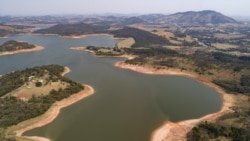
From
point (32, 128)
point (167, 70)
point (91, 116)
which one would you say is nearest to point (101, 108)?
point (91, 116)

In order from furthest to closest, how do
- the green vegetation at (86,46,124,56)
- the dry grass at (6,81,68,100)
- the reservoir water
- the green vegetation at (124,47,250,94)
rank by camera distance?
the green vegetation at (86,46,124,56) → the green vegetation at (124,47,250,94) → the dry grass at (6,81,68,100) → the reservoir water

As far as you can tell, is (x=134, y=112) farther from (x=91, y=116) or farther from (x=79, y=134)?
(x=79, y=134)

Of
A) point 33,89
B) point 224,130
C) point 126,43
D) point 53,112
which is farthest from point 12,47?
point 224,130

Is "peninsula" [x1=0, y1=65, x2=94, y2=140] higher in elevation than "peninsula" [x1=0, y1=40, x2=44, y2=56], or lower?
higher

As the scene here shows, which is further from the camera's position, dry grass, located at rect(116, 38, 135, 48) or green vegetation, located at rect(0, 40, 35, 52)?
dry grass, located at rect(116, 38, 135, 48)

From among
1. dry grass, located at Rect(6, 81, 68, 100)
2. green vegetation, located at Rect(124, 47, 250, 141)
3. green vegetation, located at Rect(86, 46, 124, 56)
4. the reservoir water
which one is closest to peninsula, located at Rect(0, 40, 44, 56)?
the reservoir water

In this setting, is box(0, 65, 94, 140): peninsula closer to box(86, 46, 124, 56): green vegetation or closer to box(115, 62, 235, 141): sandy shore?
box(115, 62, 235, 141): sandy shore
